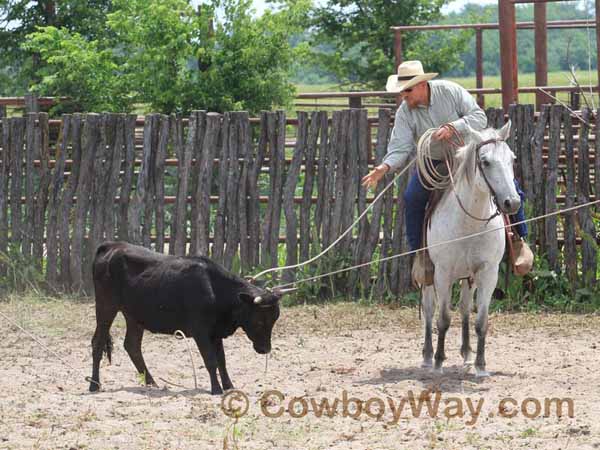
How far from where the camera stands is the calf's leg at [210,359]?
7.07m

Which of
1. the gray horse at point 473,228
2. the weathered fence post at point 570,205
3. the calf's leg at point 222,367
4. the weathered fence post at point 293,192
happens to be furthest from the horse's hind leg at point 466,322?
the weathered fence post at point 293,192

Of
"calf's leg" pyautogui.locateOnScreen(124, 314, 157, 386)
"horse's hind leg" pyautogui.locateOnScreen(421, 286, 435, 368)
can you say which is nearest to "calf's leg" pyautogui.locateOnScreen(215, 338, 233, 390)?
"calf's leg" pyautogui.locateOnScreen(124, 314, 157, 386)

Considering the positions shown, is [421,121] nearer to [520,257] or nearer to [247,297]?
[520,257]

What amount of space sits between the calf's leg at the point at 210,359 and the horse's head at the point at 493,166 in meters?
1.97

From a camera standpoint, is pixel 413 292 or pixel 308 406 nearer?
pixel 308 406

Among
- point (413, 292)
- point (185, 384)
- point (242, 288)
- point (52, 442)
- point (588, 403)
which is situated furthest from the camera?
point (413, 292)

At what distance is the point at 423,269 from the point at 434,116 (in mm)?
1079

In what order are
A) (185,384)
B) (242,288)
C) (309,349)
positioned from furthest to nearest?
(309,349)
(185,384)
(242,288)

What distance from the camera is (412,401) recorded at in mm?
6734

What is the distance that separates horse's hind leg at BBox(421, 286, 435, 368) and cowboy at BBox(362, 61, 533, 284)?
0.21 m

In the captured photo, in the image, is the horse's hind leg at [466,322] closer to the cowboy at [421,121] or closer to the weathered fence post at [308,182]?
the cowboy at [421,121]

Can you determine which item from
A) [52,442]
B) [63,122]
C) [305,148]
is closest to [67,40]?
[63,122]

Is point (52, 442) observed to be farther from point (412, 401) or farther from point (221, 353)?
point (412, 401)

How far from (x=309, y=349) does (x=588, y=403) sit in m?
2.75
